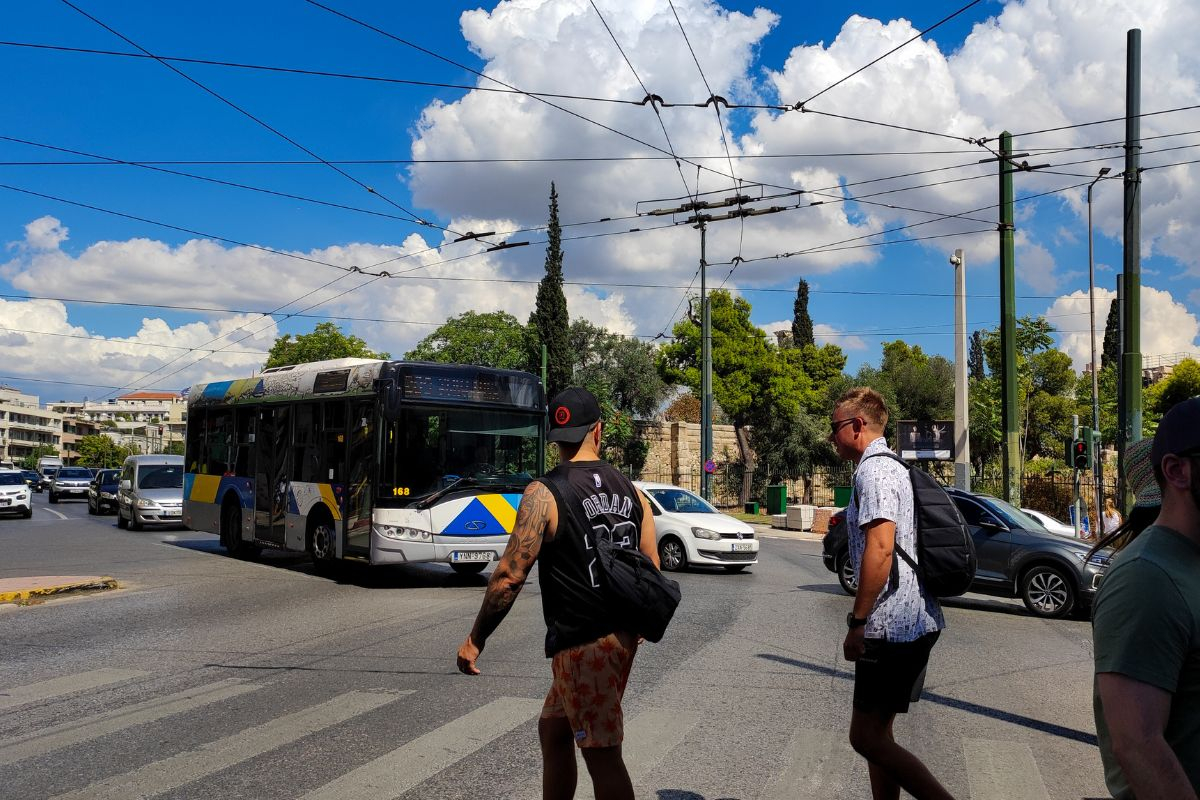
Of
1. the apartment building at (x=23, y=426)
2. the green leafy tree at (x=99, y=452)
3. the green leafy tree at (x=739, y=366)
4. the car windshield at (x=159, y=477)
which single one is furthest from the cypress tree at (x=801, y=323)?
the apartment building at (x=23, y=426)

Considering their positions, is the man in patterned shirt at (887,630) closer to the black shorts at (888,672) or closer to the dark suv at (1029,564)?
the black shorts at (888,672)

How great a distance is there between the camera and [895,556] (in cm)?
379

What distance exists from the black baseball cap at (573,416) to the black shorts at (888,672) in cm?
132

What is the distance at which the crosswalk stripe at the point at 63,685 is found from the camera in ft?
22.1

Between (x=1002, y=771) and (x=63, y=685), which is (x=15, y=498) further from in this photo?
(x=1002, y=771)

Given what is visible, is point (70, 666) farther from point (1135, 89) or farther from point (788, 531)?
point (788, 531)

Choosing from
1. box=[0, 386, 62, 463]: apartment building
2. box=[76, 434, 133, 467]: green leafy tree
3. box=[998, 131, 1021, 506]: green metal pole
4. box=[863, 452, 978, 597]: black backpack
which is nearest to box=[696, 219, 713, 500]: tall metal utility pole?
box=[998, 131, 1021, 506]: green metal pole

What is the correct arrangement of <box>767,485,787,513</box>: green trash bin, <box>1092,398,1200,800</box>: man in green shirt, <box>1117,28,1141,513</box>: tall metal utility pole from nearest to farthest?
<box>1092,398,1200,800</box>: man in green shirt < <box>1117,28,1141,513</box>: tall metal utility pole < <box>767,485,787,513</box>: green trash bin

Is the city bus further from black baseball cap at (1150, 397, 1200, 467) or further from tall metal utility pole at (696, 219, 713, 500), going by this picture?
tall metal utility pole at (696, 219, 713, 500)

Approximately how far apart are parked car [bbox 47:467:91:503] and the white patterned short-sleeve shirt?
4896cm

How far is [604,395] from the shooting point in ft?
177

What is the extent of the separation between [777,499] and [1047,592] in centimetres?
2543

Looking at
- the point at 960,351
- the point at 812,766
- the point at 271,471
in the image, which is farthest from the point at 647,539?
the point at 960,351

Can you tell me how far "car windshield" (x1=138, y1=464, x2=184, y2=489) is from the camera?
25406mm
